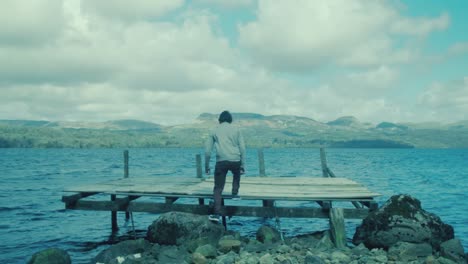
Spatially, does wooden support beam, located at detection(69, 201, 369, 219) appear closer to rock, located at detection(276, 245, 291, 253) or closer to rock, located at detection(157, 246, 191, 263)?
rock, located at detection(276, 245, 291, 253)

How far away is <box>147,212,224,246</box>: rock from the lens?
11227mm

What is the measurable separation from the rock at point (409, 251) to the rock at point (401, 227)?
0.53 meters

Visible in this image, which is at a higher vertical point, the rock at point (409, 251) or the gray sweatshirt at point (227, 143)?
the gray sweatshirt at point (227, 143)

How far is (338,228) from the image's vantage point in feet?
35.9

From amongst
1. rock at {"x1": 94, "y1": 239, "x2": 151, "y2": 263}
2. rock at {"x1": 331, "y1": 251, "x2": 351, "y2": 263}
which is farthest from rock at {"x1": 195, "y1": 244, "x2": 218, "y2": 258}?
rock at {"x1": 331, "y1": 251, "x2": 351, "y2": 263}

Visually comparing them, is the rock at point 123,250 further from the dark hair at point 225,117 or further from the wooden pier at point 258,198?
the dark hair at point 225,117

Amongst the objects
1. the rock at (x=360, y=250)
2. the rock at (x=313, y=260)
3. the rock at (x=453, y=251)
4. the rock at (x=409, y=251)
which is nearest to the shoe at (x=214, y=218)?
the rock at (x=313, y=260)

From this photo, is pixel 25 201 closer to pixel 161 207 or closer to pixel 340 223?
pixel 161 207

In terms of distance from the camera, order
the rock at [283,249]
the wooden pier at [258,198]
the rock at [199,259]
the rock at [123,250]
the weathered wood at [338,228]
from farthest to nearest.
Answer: the wooden pier at [258,198] < the rock at [123,250] < the weathered wood at [338,228] < the rock at [283,249] < the rock at [199,259]

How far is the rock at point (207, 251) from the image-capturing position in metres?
9.77

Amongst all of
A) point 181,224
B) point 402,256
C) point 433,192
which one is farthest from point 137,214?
point 433,192

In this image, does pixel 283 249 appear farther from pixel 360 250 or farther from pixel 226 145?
pixel 226 145

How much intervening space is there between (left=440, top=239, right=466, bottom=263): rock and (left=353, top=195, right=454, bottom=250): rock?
350 millimetres

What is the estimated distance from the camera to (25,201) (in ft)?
91.8
